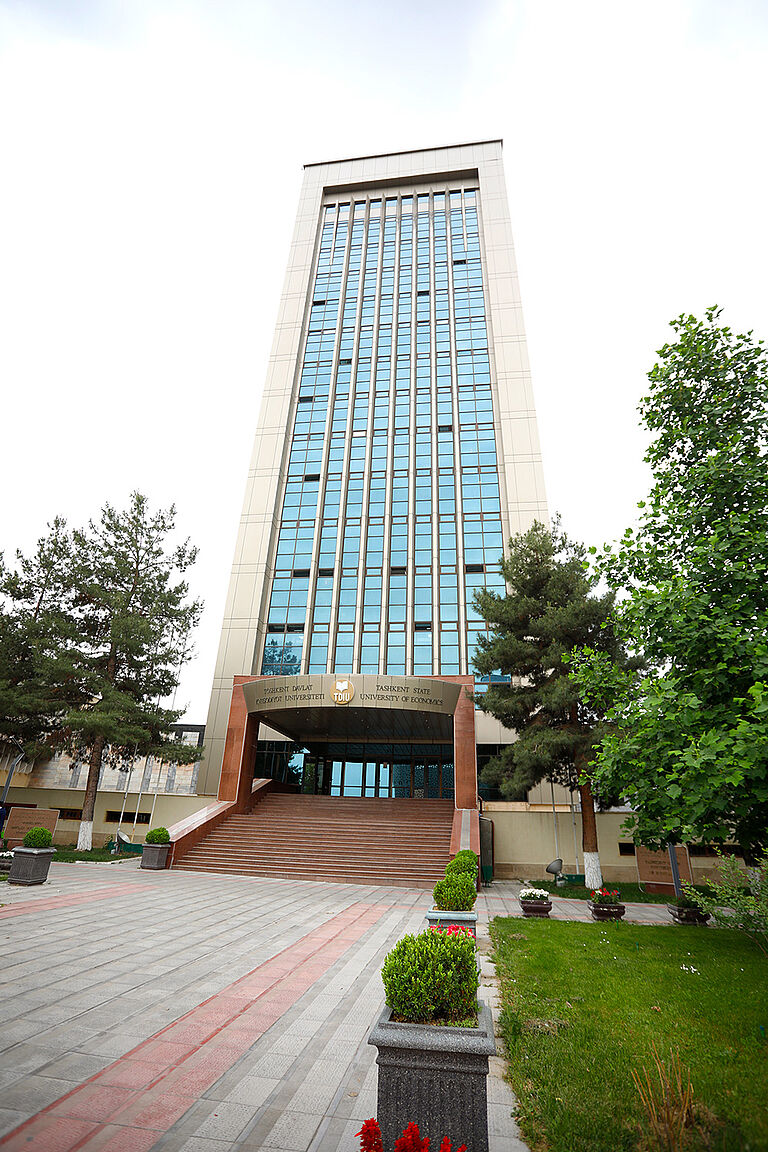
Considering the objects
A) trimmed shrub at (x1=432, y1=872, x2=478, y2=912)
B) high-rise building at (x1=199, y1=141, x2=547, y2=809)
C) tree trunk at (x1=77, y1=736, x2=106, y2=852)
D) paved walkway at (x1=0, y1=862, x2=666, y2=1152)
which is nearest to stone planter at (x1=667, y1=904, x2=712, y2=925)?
trimmed shrub at (x1=432, y1=872, x2=478, y2=912)

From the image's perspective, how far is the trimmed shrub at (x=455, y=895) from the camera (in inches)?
387

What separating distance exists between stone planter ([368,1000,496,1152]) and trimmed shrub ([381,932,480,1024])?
29 cm

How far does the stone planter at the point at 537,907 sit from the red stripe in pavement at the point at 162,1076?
23.7ft

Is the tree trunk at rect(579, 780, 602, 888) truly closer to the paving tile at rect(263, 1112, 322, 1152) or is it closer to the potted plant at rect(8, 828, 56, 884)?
the potted plant at rect(8, 828, 56, 884)

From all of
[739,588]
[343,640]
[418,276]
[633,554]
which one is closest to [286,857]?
[343,640]

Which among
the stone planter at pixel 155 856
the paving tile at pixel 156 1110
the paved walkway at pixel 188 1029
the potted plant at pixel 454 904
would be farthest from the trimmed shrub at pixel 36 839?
the paving tile at pixel 156 1110

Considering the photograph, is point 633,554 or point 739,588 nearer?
point 739,588

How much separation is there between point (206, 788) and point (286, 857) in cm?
1119

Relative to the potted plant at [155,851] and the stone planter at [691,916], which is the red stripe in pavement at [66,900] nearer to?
the potted plant at [155,851]

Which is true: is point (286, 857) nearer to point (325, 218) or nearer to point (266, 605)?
point (266, 605)

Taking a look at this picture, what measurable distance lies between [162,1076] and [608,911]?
445 inches

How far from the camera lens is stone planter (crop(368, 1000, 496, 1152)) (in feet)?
11.5

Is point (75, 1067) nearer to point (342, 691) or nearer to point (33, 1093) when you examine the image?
point (33, 1093)

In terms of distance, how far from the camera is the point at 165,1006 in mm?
6371
